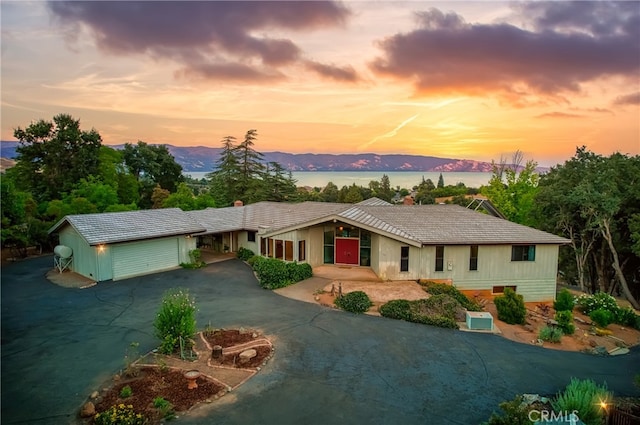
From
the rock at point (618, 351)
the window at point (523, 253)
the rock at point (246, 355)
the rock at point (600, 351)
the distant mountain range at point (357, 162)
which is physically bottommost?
Answer: the rock at point (618, 351)

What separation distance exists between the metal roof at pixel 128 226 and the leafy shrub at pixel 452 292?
15048mm

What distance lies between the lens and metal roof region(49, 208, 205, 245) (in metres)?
20.0

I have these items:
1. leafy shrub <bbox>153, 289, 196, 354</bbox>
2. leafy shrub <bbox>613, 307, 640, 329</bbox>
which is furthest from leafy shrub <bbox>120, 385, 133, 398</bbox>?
leafy shrub <bbox>613, 307, 640, 329</bbox>

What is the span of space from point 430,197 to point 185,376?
64209 mm

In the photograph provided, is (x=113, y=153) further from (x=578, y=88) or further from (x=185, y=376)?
(x=578, y=88)

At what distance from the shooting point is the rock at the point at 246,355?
35.5ft

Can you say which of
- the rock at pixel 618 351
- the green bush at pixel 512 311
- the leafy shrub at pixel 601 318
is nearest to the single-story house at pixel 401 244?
the leafy shrub at pixel 601 318

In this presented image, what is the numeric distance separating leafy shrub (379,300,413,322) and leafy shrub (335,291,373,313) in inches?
28.3

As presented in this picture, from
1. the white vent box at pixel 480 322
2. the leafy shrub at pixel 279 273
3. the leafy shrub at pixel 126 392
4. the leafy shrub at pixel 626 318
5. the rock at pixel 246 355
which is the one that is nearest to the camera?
the leafy shrub at pixel 126 392

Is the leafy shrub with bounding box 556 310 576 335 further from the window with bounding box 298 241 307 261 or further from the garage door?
the garage door

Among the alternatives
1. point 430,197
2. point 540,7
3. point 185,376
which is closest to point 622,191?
point 540,7

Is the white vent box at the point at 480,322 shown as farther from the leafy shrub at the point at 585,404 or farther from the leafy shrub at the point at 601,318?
the leafy shrub at the point at 601,318

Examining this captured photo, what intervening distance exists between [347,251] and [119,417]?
1649cm

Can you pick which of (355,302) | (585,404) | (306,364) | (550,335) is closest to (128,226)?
(355,302)
